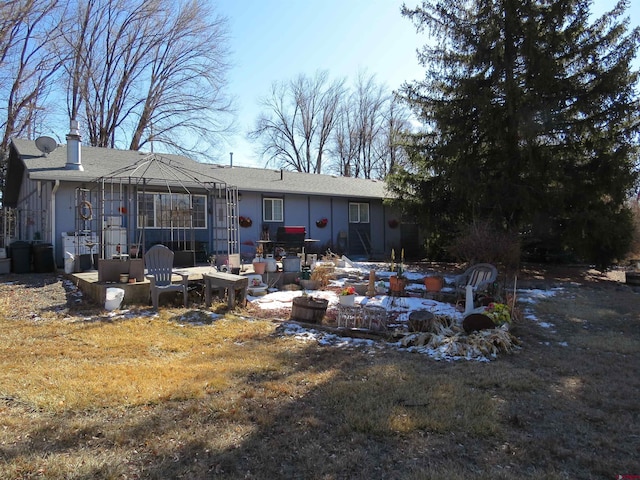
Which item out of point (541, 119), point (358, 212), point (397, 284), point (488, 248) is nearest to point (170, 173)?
point (358, 212)

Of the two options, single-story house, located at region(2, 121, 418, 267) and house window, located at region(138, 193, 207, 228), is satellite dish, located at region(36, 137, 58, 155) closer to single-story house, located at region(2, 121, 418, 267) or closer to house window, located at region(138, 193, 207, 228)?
single-story house, located at region(2, 121, 418, 267)

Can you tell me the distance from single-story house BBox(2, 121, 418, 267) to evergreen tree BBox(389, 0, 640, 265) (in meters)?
5.34

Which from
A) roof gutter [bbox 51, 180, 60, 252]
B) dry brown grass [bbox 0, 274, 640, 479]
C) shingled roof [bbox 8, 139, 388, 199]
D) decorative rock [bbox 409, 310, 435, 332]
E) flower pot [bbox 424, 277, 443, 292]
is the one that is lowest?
dry brown grass [bbox 0, 274, 640, 479]

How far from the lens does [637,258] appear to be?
17891 millimetres

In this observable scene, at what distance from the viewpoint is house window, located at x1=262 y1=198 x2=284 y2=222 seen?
15492 millimetres

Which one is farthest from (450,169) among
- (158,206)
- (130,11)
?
(130,11)

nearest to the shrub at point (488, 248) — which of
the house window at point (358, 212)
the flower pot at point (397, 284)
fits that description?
the flower pot at point (397, 284)

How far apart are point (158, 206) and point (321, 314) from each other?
831 cm

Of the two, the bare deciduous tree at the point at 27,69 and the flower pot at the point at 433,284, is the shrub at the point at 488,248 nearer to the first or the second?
the flower pot at the point at 433,284

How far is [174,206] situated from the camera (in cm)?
1345

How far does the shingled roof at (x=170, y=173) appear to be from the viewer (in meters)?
11.3

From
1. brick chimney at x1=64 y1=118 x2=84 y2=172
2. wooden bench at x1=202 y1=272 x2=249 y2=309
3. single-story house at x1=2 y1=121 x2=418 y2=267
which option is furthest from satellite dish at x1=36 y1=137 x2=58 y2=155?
wooden bench at x1=202 y1=272 x2=249 y2=309

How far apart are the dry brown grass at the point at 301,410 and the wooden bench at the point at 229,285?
1858 mm

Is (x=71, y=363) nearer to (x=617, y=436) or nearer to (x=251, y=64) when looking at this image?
(x=617, y=436)
